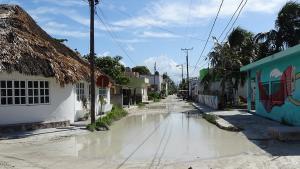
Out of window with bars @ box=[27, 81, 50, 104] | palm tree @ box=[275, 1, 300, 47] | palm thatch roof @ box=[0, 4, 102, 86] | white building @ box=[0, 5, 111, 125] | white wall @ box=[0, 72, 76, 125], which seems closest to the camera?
palm thatch roof @ box=[0, 4, 102, 86]

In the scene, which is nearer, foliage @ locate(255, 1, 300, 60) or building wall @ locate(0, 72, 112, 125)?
building wall @ locate(0, 72, 112, 125)

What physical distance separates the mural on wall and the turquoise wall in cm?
10

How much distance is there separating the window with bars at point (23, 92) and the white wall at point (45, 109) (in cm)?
20

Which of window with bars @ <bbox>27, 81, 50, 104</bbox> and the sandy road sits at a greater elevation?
window with bars @ <bbox>27, 81, 50, 104</bbox>

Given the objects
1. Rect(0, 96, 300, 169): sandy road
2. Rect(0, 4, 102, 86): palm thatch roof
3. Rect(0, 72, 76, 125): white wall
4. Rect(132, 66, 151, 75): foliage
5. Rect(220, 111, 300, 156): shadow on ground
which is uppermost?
Rect(132, 66, 151, 75): foliage

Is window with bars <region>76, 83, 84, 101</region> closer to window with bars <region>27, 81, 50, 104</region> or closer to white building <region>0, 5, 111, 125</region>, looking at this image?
white building <region>0, 5, 111, 125</region>

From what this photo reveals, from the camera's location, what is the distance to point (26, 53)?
68.2 ft

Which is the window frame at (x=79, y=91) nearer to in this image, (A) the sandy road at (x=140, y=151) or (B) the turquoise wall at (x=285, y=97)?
(A) the sandy road at (x=140, y=151)

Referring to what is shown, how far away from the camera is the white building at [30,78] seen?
20.4 m

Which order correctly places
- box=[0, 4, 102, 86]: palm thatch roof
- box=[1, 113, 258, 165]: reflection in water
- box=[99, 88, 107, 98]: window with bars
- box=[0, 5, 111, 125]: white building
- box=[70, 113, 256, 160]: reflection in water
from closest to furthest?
box=[1, 113, 258, 165]: reflection in water
box=[70, 113, 256, 160]: reflection in water
box=[0, 4, 102, 86]: palm thatch roof
box=[0, 5, 111, 125]: white building
box=[99, 88, 107, 98]: window with bars

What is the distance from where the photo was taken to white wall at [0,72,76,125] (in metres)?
21.0

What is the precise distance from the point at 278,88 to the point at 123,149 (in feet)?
39.7

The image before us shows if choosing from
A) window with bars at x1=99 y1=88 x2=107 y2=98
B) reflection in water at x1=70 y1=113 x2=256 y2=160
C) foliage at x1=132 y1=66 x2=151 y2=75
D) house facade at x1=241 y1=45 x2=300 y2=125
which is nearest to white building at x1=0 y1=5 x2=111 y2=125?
reflection in water at x1=70 y1=113 x2=256 y2=160

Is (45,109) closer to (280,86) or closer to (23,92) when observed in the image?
(23,92)
